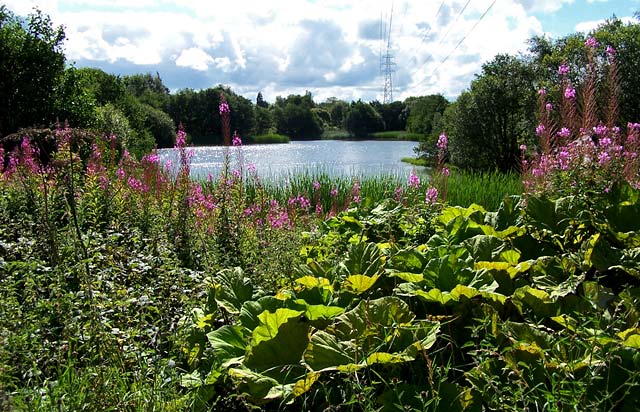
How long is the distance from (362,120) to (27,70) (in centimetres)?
6817

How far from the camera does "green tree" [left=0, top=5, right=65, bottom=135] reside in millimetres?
17750

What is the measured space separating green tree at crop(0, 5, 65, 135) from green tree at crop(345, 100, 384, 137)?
66.2 meters

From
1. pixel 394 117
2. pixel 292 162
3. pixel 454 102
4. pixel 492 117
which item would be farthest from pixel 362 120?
pixel 292 162

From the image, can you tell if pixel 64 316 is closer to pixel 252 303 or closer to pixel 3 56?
pixel 252 303

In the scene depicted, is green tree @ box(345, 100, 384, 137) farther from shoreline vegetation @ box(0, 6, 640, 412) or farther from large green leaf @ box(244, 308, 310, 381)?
large green leaf @ box(244, 308, 310, 381)

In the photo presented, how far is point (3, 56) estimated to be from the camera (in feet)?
57.7

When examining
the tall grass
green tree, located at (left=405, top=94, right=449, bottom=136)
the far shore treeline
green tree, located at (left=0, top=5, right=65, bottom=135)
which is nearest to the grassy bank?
the far shore treeline

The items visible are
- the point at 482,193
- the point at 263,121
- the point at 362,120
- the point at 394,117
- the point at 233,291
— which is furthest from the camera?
the point at 394,117

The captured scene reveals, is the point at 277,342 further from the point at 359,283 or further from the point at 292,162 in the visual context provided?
the point at 292,162

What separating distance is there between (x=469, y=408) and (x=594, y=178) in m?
1.79

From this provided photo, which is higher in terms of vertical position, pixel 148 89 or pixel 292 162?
pixel 148 89

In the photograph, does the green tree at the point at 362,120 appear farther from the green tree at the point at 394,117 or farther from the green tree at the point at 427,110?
the green tree at the point at 427,110

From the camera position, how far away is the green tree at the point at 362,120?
8275 cm

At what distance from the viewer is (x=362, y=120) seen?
8344 cm
